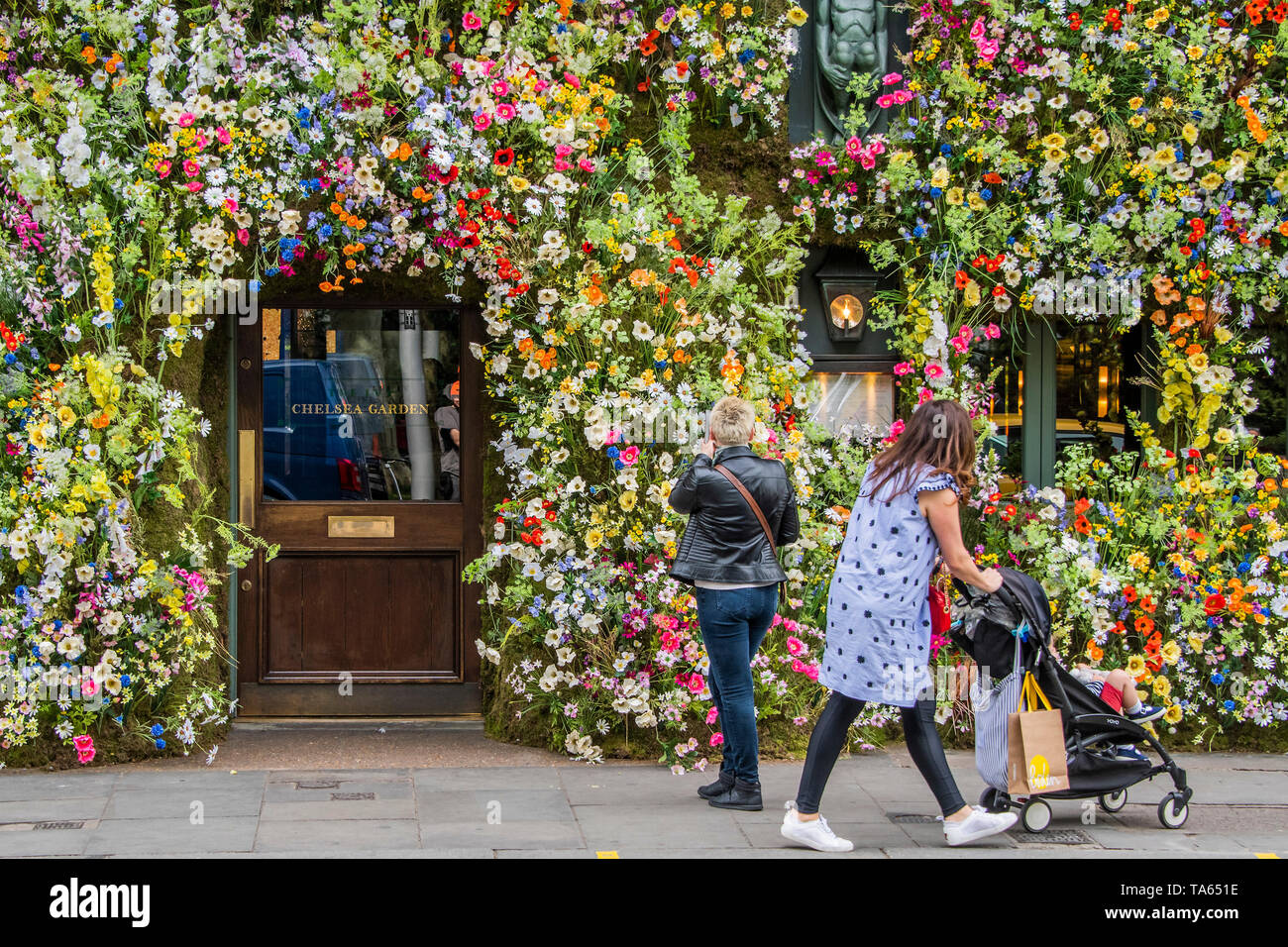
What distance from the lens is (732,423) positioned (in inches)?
225

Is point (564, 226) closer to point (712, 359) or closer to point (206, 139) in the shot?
point (712, 359)

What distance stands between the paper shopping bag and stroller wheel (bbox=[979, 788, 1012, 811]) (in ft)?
0.44

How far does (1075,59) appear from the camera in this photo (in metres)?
7.23

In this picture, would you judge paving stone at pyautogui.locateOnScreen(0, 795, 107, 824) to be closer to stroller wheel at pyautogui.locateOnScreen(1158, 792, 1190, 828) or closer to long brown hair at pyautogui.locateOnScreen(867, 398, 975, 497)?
long brown hair at pyautogui.locateOnScreen(867, 398, 975, 497)

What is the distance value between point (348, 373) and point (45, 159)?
6.09ft

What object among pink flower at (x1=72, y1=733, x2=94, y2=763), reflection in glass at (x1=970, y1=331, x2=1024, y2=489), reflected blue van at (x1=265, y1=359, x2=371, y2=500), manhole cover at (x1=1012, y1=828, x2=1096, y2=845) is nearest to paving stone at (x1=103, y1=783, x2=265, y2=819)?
pink flower at (x1=72, y1=733, x2=94, y2=763)

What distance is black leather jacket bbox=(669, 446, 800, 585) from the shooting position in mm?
5570

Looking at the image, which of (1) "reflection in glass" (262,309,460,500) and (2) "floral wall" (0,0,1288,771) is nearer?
(2) "floral wall" (0,0,1288,771)

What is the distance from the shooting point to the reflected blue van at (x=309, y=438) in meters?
7.37

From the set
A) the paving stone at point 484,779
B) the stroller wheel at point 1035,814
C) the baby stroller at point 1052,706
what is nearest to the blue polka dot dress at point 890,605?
the baby stroller at point 1052,706

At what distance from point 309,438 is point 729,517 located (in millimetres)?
2876

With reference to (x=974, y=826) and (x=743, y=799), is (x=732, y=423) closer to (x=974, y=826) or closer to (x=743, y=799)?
(x=743, y=799)

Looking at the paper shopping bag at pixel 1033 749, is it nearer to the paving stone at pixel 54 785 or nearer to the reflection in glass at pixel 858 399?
the reflection in glass at pixel 858 399

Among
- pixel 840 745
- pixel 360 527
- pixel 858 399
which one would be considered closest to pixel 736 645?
pixel 840 745
